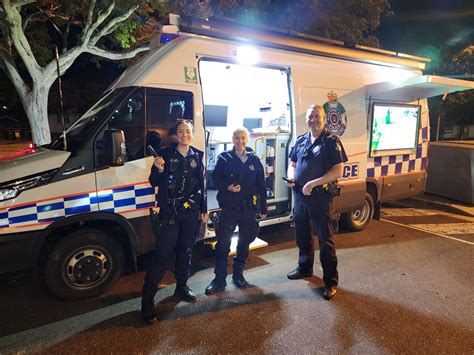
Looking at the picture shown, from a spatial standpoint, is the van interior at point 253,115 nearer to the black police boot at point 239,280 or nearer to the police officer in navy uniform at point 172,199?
the black police boot at point 239,280

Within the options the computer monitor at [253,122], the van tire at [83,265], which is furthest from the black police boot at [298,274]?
the computer monitor at [253,122]

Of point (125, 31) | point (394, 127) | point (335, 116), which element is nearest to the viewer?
point (335, 116)

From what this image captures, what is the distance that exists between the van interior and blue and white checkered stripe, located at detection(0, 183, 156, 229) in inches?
55.2

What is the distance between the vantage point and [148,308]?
9.86 ft

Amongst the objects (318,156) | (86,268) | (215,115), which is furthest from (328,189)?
(215,115)

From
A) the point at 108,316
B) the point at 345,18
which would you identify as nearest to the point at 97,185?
the point at 108,316

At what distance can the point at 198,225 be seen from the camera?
3240 millimetres

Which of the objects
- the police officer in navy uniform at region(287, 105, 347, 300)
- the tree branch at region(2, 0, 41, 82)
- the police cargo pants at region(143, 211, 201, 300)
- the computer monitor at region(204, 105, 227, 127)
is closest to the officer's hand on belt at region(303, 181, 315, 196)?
the police officer in navy uniform at region(287, 105, 347, 300)

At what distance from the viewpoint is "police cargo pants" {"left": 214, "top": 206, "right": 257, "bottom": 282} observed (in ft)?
11.3

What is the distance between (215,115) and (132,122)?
337 centimetres

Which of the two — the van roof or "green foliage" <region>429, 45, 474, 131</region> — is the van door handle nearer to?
the van roof

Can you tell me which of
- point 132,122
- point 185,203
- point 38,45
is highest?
point 38,45

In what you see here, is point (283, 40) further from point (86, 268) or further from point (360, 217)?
point (86, 268)

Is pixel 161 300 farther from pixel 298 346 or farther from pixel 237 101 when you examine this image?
pixel 237 101
